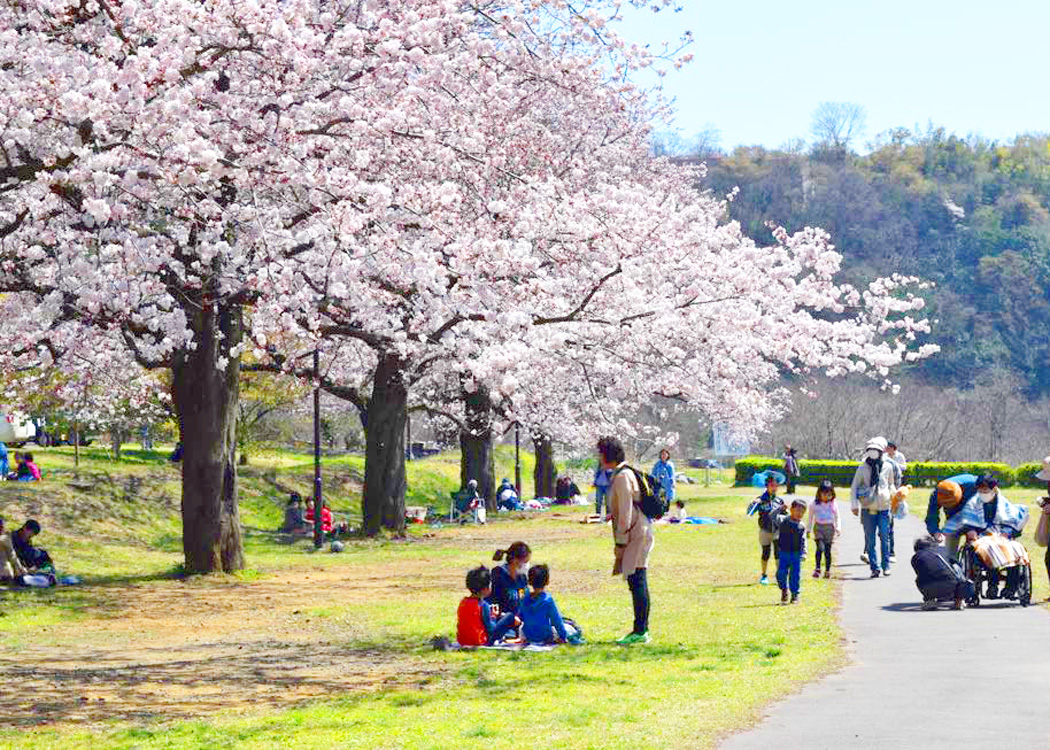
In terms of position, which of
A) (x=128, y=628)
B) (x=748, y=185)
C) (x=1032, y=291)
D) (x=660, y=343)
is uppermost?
(x=748, y=185)

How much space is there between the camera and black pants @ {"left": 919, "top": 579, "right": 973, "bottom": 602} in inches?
599

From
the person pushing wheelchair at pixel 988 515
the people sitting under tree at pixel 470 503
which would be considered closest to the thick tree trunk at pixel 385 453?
the people sitting under tree at pixel 470 503

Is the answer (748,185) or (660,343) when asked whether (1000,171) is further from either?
(660,343)

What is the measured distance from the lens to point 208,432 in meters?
20.4

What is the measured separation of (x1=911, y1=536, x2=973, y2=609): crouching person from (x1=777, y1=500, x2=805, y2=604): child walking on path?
60.1 inches

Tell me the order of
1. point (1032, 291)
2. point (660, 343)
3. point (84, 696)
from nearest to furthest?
point (84, 696), point (660, 343), point (1032, 291)

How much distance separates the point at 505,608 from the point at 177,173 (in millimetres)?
4862

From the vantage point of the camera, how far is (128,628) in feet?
54.7

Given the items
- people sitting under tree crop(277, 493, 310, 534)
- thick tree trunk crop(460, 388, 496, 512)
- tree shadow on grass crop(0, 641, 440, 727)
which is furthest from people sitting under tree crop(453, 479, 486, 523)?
tree shadow on grass crop(0, 641, 440, 727)

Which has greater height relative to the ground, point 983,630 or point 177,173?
point 177,173

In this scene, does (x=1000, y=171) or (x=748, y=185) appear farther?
(x=1000, y=171)

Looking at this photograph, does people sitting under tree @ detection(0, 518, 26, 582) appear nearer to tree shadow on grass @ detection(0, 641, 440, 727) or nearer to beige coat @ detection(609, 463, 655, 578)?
tree shadow on grass @ detection(0, 641, 440, 727)

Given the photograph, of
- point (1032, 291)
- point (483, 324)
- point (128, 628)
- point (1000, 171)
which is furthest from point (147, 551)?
point (1000, 171)

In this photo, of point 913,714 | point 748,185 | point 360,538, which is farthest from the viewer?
point 748,185
